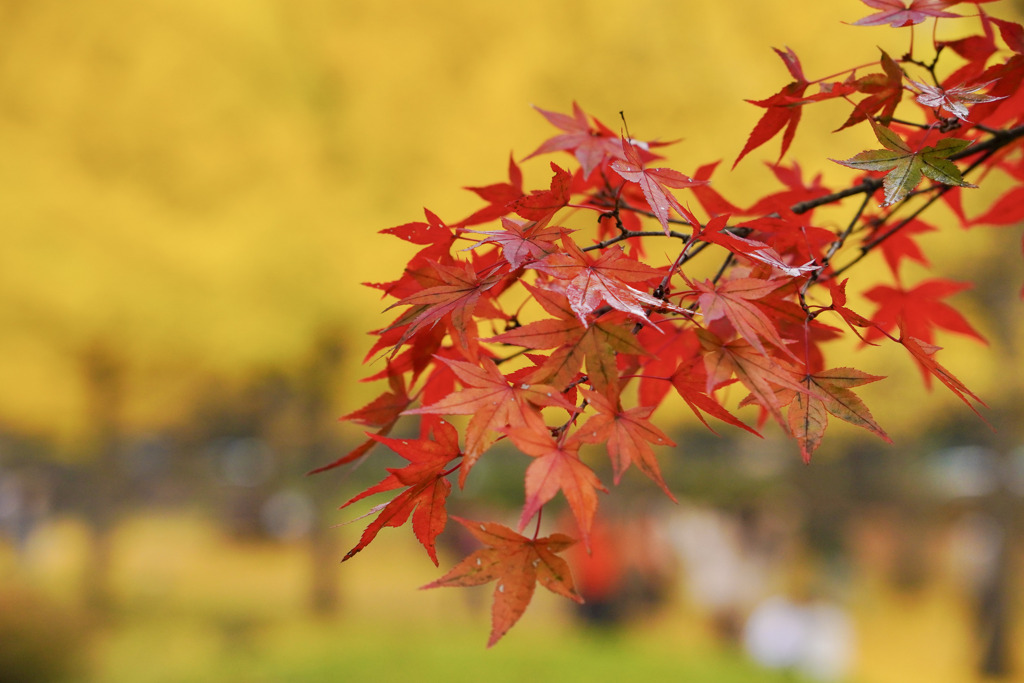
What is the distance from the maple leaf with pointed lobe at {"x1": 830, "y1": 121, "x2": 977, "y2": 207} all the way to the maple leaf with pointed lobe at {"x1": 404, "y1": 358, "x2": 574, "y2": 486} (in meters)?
0.20

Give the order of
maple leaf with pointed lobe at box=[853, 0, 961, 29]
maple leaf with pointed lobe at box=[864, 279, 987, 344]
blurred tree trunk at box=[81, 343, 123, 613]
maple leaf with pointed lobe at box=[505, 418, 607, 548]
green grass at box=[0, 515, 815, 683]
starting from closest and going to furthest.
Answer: maple leaf with pointed lobe at box=[505, 418, 607, 548] < maple leaf with pointed lobe at box=[853, 0, 961, 29] < maple leaf with pointed lobe at box=[864, 279, 987, 344] < green grass at box=[0, 515, 815, 683] < blurred tree trunk at box=[81, 343, 123, 613]

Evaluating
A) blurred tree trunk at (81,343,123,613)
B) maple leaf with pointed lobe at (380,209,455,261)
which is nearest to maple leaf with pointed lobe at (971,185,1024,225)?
maple leaf with pointed lobe at (380,209,455,261)

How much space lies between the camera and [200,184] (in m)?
2.62

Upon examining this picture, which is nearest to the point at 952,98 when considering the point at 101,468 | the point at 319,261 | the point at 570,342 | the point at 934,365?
the point at 934,365

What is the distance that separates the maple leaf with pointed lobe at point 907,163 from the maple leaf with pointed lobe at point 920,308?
0.24 m

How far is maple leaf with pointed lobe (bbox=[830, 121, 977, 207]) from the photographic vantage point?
0.38 metres

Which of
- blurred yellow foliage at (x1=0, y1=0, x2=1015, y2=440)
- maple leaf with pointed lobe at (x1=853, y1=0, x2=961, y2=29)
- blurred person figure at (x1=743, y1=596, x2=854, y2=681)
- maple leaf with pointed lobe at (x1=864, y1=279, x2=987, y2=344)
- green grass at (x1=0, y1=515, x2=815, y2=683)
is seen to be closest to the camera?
maple leaf with pointed lobe at (x1=853, y1=0, x2=961, y2=29)

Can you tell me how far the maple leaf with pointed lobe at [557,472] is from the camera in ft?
1.00

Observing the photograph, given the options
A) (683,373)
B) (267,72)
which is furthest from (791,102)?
(267,72)

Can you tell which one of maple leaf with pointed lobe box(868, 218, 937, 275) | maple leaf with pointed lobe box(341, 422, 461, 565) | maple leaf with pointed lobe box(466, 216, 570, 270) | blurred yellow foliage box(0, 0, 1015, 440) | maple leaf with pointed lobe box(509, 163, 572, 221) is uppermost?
blurred yellow foliage box(0, 0, 1015, 440)

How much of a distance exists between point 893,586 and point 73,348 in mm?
4381

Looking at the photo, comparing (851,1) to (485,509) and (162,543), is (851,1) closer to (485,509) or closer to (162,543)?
(485,509)

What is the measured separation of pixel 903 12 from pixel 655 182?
20 cm

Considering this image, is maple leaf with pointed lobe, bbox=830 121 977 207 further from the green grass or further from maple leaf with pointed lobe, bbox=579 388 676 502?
the green grass
